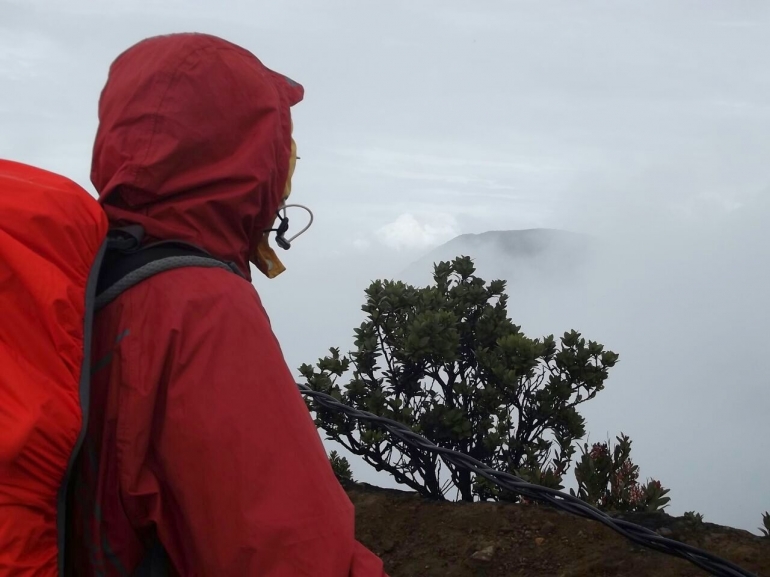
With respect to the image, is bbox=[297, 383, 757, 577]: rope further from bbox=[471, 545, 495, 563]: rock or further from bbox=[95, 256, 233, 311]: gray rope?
bbox=[95, 256, 233, 311]: gray rope

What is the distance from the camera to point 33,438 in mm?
1074

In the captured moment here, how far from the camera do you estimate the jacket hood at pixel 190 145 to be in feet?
→ 4.49

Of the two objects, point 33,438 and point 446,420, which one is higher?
point 446,420

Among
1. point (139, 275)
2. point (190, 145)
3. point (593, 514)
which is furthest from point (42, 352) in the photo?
point (593, 514)

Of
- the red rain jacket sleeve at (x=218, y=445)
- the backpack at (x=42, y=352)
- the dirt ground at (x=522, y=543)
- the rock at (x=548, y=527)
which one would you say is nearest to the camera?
the backpack at (x=42, y=352)

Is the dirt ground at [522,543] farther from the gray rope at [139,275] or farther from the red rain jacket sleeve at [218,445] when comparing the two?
the gray rope at [139,275]

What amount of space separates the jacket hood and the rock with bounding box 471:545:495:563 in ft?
7.26

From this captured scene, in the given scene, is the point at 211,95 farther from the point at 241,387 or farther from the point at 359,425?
the point at 359,425

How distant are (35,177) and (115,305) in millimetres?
215

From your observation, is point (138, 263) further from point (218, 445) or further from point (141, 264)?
point (218, 445)

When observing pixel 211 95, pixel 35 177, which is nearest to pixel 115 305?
pixel 35 177

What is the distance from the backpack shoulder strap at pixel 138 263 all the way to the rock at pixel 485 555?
2265 mm

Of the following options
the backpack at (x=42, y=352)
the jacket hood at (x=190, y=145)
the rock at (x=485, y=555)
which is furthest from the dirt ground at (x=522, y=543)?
the backpack at (x=42, y=352)

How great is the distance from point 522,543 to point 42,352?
2607mm
